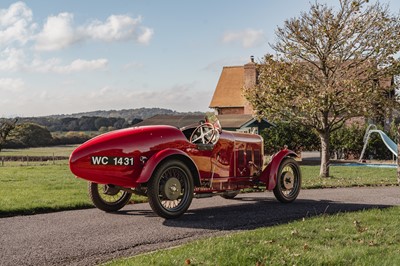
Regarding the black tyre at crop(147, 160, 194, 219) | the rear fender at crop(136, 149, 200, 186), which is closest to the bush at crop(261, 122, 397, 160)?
the rear fender at crop(136, 149, 200, 186)

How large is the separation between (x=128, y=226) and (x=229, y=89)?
42.6 metres

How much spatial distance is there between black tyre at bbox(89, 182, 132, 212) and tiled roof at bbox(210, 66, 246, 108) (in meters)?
38.0

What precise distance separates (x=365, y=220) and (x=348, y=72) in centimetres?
1165

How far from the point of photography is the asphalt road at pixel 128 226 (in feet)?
18.7

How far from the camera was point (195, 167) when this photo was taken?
8273 millimetres

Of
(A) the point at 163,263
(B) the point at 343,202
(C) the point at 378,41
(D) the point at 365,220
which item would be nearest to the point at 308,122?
(C) the point at 378,41

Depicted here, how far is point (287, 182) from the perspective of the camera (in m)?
10.2

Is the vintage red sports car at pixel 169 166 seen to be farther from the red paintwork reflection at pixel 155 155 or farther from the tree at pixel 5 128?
the tree at pixel 5 128

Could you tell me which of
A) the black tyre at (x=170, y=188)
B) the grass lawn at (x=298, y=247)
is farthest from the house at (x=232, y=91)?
the grass lawn at (x=298, y=247)

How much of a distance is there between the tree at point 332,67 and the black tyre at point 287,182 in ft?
24.6

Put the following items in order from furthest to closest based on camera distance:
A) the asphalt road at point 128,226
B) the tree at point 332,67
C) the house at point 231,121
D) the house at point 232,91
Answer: the house at point 232,91 → the house at point 231,121 → the tree at point 332,67 → the asphalt road at point 128,226

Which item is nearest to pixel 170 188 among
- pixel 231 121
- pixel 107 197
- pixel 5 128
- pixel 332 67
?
pixel 107 197

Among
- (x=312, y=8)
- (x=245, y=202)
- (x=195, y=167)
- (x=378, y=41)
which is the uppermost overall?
(x=312, y=8)

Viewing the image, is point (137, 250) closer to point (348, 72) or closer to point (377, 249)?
point (377, 249)
